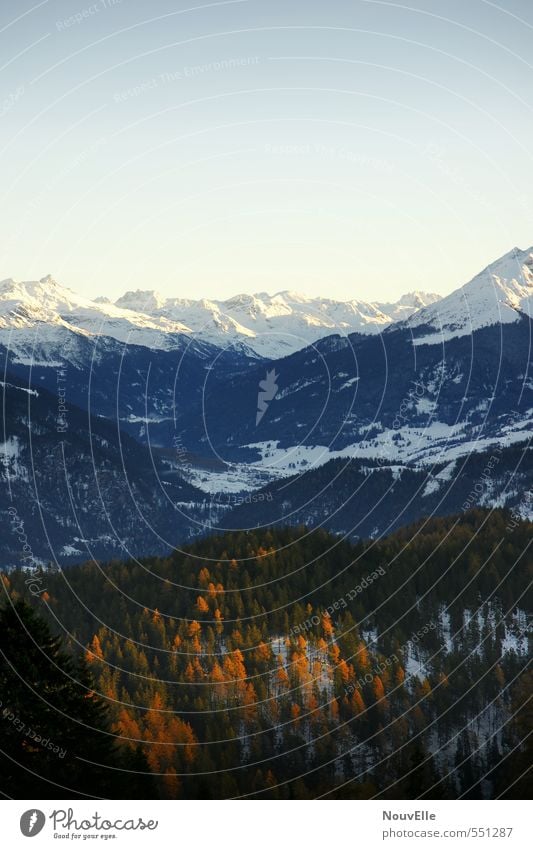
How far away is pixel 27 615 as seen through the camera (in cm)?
9662

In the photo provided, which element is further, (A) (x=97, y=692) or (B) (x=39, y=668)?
(A) (x=97, y=692)

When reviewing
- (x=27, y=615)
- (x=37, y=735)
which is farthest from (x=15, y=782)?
(x=27, y=615)

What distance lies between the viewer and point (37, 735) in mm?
93625
